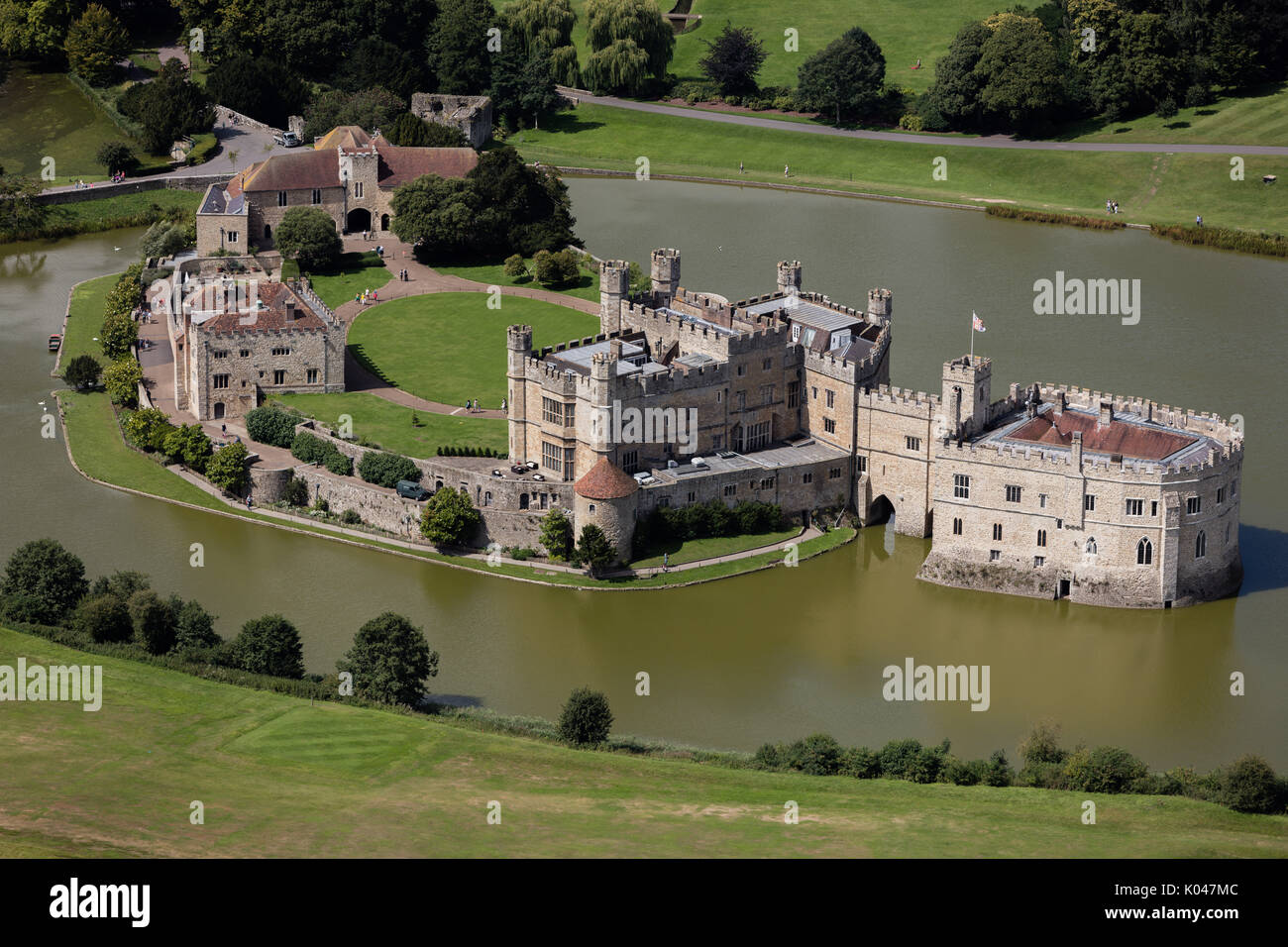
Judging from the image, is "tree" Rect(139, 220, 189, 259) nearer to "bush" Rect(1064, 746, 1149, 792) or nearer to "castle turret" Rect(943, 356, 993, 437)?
"castle turret" Rect(943, 356, 993, 437)

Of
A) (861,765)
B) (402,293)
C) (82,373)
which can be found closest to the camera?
(861,765)

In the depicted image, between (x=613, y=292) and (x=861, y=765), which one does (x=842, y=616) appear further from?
(x=613, y=292)

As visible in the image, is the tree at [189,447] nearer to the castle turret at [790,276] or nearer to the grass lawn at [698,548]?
the grass lawn at [698,548]

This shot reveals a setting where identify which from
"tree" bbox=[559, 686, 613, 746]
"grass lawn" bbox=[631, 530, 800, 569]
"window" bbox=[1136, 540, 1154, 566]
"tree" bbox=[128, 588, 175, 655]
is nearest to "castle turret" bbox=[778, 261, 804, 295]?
"grass lawn" bbox=[631, 530, 800, 569]

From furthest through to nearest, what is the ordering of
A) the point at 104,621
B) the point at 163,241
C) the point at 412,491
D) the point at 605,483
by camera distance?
the point at 163,241
the point at 412,491
the point at 605,483
the point at 104,621

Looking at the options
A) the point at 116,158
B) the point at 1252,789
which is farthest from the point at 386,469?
the point at 116,158

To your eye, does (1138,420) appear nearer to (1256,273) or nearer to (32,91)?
(1256,273)

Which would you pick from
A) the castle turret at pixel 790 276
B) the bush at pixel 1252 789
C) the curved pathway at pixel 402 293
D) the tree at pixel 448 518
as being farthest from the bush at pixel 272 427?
the bush at pixel 1252 789
